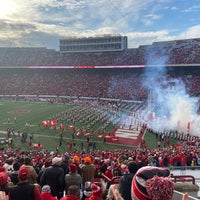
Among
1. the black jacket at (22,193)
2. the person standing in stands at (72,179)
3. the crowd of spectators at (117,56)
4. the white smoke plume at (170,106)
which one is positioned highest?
the crowd of spectators at (117,56)

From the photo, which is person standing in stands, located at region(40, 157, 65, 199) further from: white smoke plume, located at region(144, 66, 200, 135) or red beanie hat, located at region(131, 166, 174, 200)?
white smoke plume, located at region(144, 66, 200, 135)

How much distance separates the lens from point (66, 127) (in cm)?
2738

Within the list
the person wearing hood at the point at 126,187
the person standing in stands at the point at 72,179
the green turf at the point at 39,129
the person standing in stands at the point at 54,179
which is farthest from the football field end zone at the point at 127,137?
the person wearing hood at the point at 126,187

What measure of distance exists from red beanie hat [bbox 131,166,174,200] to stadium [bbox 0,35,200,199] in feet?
30.7

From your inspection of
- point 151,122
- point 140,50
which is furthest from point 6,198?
point 140,50

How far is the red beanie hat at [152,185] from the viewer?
6.94 feet

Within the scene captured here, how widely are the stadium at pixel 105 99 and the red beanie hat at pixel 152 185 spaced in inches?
368

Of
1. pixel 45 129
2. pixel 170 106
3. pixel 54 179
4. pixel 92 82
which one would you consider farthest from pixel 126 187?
pixel 92 82

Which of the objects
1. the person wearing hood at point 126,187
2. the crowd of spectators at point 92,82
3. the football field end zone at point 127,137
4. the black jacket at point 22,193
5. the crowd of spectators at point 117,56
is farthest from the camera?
the crowd of spectators at point 117,56

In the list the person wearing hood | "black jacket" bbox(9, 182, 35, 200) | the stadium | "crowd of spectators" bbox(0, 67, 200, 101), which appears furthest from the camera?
"crowd of spectators" bbox(0, 67, 200, 101)

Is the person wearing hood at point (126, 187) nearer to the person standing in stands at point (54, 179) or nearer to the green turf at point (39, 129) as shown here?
the person standing in stands at point (54, 179)

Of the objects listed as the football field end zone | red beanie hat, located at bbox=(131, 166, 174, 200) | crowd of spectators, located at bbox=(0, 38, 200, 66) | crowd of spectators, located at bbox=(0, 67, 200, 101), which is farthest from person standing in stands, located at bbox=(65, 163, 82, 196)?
crowd of spectators, located at bbox=(0, 38, 200, 66)

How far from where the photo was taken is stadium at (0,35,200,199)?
22.3 m

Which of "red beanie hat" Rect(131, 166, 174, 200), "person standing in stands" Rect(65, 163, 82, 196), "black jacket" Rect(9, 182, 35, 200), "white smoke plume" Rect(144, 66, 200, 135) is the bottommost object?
"person standing in stands" Rect(65, 163, 82, 196)
